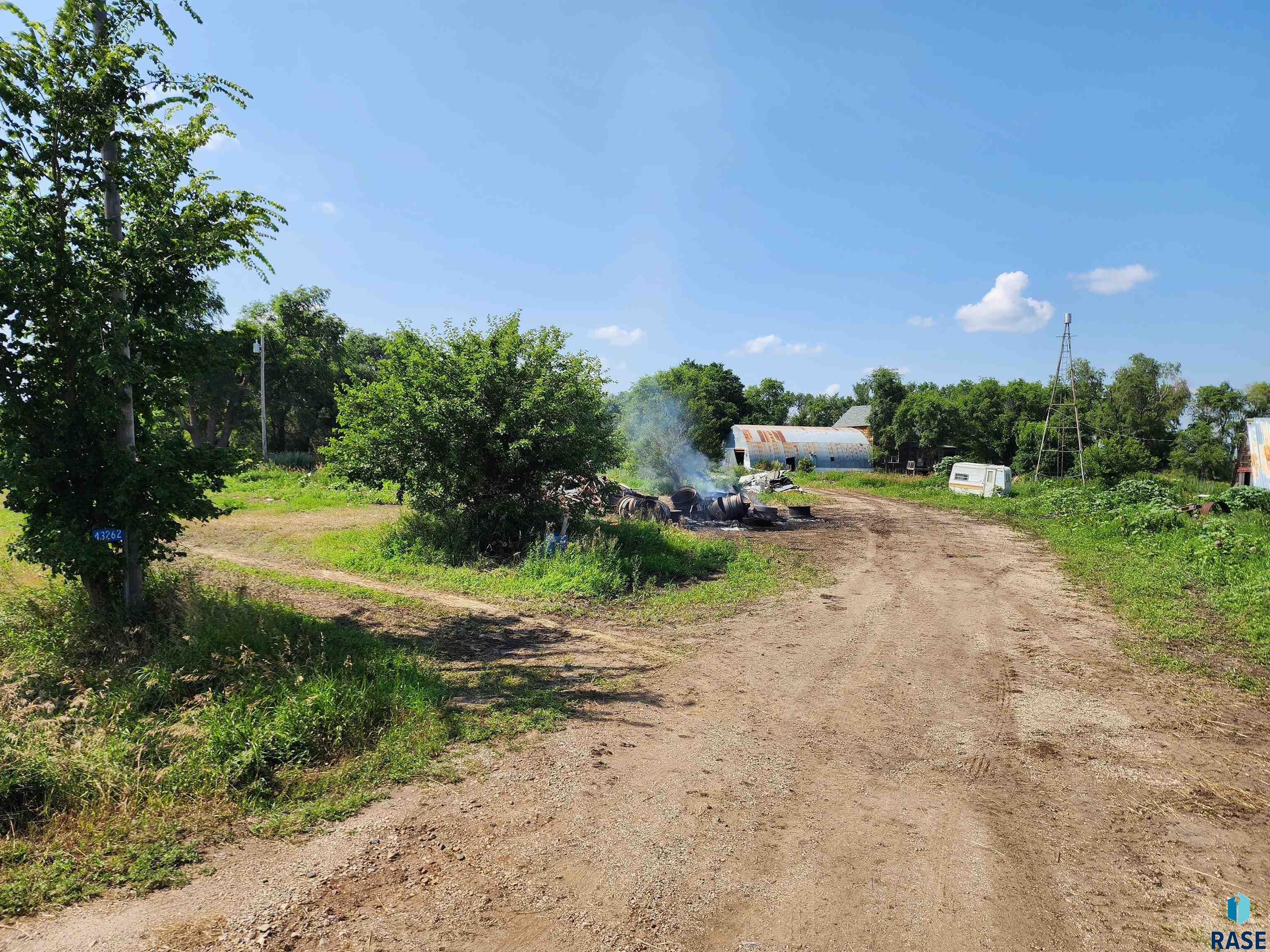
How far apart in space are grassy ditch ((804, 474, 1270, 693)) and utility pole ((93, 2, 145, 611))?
479 inches

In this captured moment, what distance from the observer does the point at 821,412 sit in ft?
241

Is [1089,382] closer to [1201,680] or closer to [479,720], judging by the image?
[1201,680]

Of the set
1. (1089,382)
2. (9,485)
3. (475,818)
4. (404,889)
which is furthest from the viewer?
(1089,382)

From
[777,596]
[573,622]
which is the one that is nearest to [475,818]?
→ [573,622]

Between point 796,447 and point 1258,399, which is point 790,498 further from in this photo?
point 1258,399

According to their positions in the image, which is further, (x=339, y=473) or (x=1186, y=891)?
(x=339, y=473)

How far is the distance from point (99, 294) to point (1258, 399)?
68932mm

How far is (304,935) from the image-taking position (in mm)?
3059

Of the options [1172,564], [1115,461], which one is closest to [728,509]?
[1172,564]

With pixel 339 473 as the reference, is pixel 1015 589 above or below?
below

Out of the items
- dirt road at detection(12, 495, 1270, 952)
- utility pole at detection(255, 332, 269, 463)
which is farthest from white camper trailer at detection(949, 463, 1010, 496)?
utility pole at detection(255, 332, 269, 463)

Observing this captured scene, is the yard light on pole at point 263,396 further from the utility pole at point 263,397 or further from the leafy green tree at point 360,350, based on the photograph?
the leafy green tree at point 360,350

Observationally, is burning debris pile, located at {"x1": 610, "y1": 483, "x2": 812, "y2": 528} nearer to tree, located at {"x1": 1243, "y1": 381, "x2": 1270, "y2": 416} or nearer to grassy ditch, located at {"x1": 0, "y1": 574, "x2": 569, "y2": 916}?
grassy ditch, located at {"x1": 0, "y1": 574, "x2": 569, "y2": 916}

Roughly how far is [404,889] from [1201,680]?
8420 millimetres
